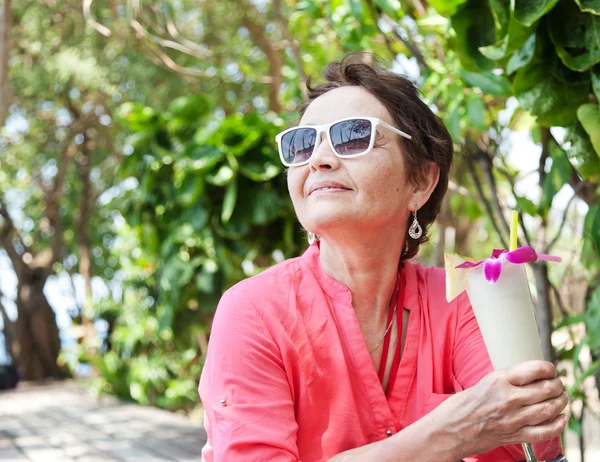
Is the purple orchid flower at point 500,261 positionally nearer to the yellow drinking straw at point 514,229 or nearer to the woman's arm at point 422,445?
the yellow drinking straw at point 514,229

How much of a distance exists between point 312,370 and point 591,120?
90cm

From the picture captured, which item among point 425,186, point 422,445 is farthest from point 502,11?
point 422,445

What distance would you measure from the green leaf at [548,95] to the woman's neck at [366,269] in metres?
0.52

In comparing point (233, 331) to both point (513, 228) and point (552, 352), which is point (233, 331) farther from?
point (552, 352)

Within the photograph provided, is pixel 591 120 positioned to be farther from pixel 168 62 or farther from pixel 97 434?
pixel 97 434

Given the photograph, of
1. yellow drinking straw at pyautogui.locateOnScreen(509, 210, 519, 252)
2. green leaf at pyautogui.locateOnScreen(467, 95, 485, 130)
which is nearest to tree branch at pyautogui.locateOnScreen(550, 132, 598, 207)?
green leaf at pyautogui.locateOnScreen(467, 95, 485, 130)

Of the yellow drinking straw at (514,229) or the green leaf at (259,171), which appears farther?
the green leaf at (259,171)

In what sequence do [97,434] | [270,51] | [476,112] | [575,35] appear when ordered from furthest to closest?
[270,51] → [97,434] → [476,112] → [575,35]

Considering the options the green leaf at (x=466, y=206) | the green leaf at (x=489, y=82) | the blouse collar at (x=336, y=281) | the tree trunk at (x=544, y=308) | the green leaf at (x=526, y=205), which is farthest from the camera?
the green leaf at (x=466, y=206)

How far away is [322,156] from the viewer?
1.63 meters

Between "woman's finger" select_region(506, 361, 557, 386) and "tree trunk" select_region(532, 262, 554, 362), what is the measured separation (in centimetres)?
142

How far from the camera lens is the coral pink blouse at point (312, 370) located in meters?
1.49

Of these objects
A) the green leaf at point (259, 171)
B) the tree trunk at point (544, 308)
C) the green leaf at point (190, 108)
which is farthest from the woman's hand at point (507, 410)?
the green leaf at point (190, 108)

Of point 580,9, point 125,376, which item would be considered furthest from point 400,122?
point 125,376
